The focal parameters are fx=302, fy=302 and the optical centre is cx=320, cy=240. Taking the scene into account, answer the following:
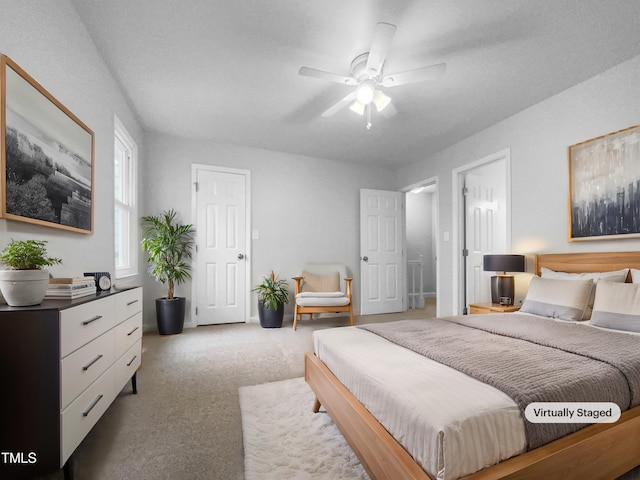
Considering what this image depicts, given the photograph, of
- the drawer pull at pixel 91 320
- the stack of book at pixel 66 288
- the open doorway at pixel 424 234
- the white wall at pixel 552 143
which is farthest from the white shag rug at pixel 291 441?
the open doorway at pixel 424 234

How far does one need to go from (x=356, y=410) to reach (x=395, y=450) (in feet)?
0.90

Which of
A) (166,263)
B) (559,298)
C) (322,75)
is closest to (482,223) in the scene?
(559,298)

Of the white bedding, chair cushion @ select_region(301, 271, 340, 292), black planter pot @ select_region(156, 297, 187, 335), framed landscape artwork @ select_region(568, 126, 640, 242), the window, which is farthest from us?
chair cushion @ select_region(301, 271, 340, 292)

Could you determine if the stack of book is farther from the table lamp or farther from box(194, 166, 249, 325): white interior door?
the table lamp

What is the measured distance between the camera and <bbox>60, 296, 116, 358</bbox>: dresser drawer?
1.17m

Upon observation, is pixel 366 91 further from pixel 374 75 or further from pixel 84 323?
pixel 84 323

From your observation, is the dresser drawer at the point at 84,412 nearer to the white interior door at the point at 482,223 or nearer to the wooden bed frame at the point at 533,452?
the wooden bed frame at the point at 533,452

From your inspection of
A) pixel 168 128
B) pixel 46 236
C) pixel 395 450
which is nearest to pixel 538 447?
pixel 395 450

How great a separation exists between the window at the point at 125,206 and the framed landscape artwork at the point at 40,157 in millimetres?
1149

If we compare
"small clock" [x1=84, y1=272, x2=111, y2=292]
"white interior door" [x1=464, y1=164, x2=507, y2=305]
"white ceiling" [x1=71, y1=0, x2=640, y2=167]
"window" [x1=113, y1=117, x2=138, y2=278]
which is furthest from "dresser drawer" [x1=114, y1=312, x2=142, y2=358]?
"white interior door" [x1=464, y1=164, x2=507, y2=305]

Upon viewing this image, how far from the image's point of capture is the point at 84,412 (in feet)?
4.32

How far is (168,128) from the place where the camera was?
3.72 meters

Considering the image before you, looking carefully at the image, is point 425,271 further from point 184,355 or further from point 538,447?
point 538,447

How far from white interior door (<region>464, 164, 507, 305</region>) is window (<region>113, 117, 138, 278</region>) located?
409cm
